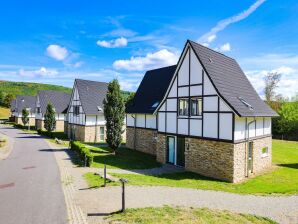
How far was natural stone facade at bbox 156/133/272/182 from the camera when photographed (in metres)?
16.8

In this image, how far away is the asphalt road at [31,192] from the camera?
394 inches

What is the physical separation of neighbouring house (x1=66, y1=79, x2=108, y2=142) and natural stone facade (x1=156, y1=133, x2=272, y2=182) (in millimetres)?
19740

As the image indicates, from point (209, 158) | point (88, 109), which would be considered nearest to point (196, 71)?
point (209, 158)

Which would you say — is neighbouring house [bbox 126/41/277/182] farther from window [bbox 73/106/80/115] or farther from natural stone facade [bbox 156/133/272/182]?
window [bbox 73/106/80/115]

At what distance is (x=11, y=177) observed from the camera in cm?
1647

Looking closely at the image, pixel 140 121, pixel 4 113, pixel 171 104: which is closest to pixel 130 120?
pixel 140 121

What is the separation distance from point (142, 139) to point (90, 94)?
14462 mm

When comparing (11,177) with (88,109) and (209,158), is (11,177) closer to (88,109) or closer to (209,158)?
(209,158)

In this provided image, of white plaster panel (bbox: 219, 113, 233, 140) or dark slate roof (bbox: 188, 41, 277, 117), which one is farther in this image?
dark slate roof (bbox: 188, 41, 277, 117)

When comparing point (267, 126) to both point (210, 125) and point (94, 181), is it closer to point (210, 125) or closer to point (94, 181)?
point (210, 125)

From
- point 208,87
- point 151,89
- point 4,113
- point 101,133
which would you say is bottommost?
point 101,133

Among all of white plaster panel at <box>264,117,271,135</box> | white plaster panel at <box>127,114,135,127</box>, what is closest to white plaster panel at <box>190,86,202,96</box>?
white plaster panel at <box>264,117,271,135</box>

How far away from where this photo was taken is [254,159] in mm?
19203

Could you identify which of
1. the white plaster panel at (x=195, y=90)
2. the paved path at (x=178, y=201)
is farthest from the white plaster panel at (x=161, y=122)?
the paved path at (x=178, y=201)
